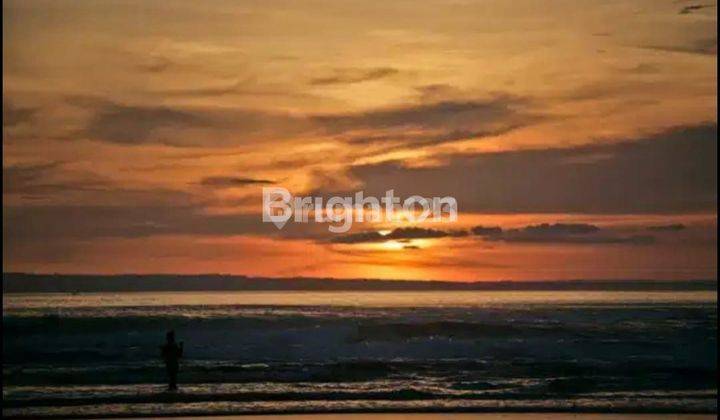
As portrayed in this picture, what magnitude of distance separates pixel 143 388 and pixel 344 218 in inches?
850

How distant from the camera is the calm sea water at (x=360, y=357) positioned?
1898 cm

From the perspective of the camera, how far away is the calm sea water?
18984mm

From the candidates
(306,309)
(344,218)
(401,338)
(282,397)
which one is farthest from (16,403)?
(306,309)

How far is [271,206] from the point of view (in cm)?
3706

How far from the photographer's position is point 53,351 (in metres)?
33.5

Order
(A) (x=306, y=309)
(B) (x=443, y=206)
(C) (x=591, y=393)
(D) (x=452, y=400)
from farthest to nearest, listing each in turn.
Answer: (A) (x=306, y=309) → (B) (x=443, y=206) → (C) (x=591, y=393) → (D) (x=452, y=400)

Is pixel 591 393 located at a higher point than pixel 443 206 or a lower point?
lower

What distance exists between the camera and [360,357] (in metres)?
32.4

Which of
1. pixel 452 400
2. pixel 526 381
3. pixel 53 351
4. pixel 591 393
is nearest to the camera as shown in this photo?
pixel 452 400

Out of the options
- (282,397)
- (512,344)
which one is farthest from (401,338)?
(282,397)

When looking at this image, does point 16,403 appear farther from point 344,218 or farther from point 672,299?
point 672,299

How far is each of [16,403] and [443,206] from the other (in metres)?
20.3

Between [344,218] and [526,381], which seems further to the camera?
[344,218]

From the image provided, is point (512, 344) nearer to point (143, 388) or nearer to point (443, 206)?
point (443, 206)
